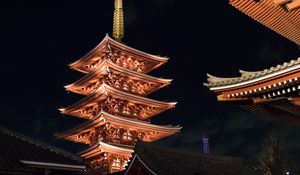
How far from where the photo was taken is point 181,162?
2142 cm

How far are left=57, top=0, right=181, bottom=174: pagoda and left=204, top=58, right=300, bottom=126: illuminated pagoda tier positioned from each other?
23767 mm

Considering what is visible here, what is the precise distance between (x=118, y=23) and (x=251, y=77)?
38.7 meters

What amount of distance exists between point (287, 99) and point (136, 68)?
3125 cm

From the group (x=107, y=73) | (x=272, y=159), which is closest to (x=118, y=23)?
(x=107, y=73)

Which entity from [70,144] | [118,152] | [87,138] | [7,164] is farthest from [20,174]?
[70,144]

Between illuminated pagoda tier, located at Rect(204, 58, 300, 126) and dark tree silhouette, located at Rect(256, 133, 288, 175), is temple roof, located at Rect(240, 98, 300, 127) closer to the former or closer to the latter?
illuminated pagoda tier, located at Rect(204, 58, 300, 126)

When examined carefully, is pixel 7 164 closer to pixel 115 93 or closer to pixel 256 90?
pixel 256 90

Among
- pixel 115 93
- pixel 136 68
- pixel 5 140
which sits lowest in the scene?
pixel 5 140

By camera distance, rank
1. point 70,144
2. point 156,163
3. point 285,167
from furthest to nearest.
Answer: point 70,144
point 285,167
point 156,163

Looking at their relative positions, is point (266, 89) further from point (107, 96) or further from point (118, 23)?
point (118, 23)

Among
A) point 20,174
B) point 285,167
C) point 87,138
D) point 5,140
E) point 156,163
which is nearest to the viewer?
point 20,174

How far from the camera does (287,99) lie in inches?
429

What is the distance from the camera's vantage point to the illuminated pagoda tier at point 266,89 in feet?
33.5

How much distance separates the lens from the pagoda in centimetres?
3538
